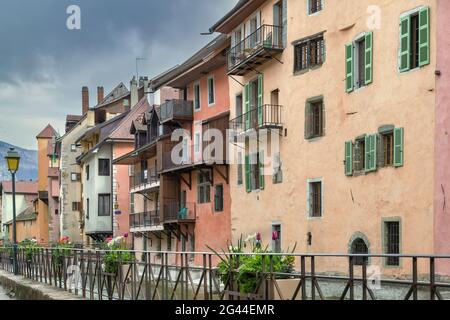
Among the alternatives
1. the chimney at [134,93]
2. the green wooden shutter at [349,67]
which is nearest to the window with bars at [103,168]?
the chimney at [134,93]

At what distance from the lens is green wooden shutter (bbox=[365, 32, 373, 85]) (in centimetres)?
2303

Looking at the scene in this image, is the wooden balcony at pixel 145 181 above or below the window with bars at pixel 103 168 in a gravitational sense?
below

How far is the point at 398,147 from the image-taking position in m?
21.8

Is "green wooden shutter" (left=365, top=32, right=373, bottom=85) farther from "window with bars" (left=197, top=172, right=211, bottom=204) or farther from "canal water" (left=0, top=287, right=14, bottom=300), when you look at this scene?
"window with bars" (left=197, top=172, right=211, bottom=204)

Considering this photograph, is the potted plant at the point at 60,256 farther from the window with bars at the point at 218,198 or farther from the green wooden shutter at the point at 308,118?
the window with bars at the point at 218,198

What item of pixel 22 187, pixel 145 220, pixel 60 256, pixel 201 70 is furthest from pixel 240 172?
pixel 22 187

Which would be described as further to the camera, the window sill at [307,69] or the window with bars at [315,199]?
the window with bars at [315,199]

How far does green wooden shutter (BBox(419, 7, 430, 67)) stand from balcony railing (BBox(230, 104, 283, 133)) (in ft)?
29.7

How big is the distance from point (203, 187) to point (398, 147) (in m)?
18.5

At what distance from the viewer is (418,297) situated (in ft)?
21.1

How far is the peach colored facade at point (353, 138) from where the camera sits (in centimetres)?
2058

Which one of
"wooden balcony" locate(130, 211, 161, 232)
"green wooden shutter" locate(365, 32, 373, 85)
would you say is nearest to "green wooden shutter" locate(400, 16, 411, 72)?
"green wooden shutter" locate(365, 32, 373, 85)

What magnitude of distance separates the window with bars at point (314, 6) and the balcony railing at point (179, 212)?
54.2 ft
